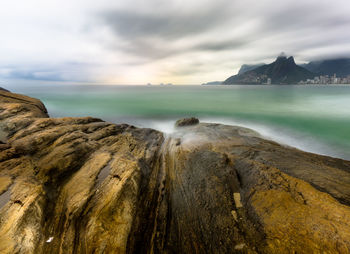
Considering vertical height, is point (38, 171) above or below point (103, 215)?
above

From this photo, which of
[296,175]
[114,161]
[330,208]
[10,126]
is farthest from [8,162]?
[296,175]

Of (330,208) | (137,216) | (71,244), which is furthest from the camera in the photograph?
(137,216)

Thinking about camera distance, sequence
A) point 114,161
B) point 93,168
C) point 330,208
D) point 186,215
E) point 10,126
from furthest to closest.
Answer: point 10,126 → point 114,161 → point 93,168 → point 186,215 → point 330,208

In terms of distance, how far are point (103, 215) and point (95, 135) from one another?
496cm

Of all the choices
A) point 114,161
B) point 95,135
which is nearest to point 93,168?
point 114,161

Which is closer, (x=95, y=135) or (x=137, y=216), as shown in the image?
(x=137, y=216)

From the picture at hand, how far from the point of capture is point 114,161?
5.69 meters

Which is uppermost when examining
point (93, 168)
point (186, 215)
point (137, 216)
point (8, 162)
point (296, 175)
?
point (8, 162)

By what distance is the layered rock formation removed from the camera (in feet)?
11.1

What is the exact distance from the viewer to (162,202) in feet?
16.6

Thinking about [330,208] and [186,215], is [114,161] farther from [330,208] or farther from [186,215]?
[330,208]

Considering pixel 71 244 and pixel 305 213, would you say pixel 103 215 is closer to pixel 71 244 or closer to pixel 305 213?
pixel 71 244

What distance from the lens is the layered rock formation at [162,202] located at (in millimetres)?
3396

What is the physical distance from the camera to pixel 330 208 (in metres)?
3.70
